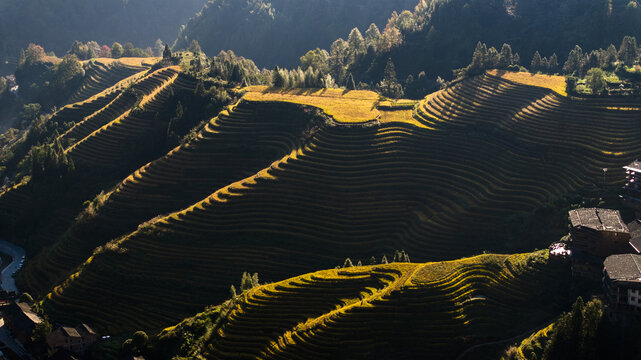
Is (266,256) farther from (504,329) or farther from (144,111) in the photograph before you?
(144,111)

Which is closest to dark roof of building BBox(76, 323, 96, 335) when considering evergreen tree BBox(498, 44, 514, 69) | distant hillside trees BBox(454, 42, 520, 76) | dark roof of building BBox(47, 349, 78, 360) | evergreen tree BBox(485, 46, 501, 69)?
dark roof of building BBox(47, 349, 78, 360)

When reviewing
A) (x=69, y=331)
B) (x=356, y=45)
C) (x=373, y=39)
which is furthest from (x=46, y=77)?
(x=69, y=331)

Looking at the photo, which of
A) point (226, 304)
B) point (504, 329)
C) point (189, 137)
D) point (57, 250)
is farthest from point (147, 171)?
point (504, 329)

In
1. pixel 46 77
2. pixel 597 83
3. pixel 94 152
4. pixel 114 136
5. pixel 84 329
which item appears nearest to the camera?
pixel 84 329

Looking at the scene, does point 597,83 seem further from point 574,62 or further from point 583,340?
point 583,340

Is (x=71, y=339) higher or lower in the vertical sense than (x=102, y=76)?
lower

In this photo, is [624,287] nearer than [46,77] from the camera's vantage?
Yes
